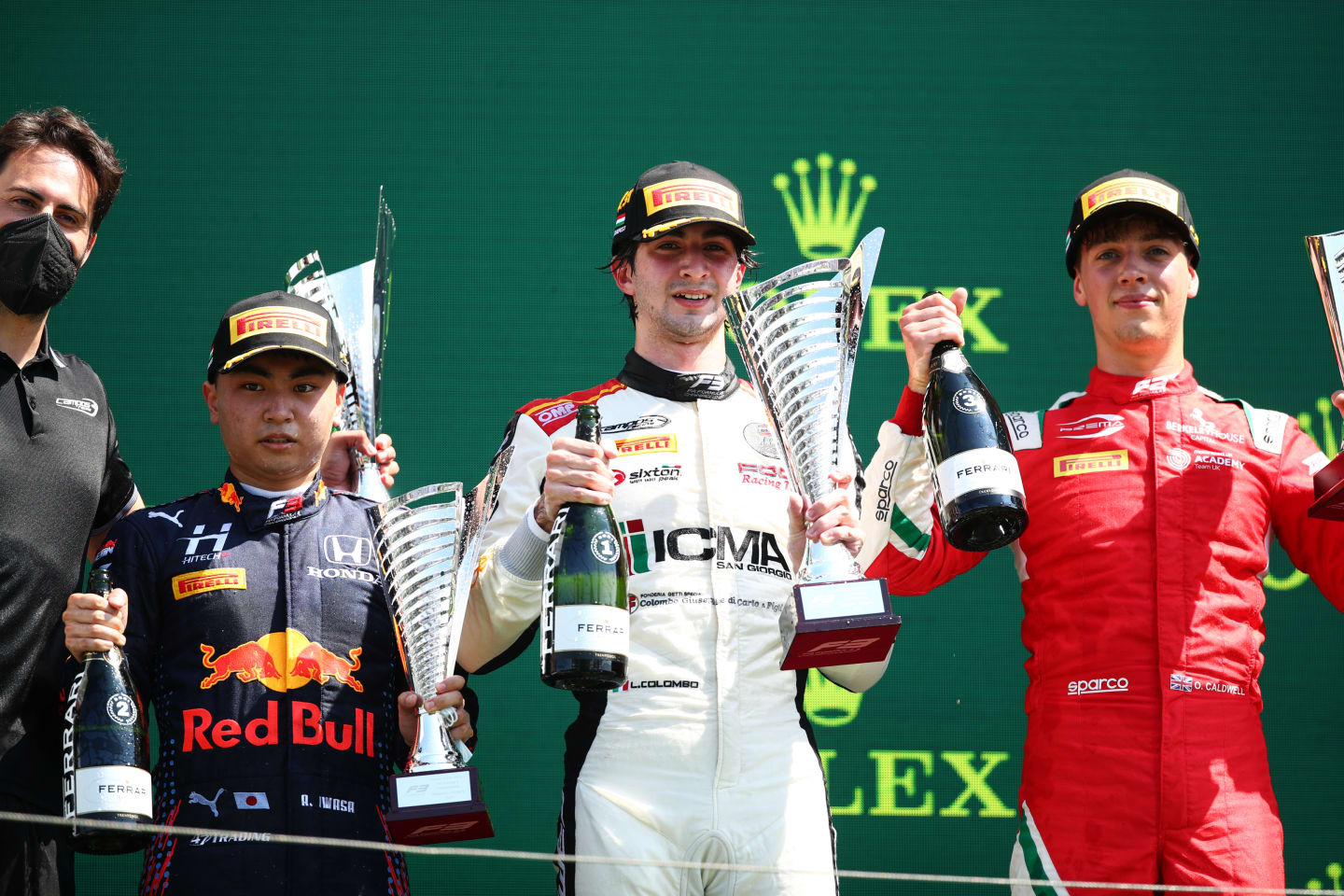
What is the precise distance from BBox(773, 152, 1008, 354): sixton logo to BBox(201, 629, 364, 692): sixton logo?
1.46m

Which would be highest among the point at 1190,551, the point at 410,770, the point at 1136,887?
the point at 1190,551

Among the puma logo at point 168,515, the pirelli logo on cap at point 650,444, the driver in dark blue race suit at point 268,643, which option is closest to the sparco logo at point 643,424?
the pirelli logo on cap at point 650,444

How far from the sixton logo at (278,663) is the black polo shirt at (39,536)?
12.1 inches

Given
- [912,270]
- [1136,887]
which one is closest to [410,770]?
[1136,887]

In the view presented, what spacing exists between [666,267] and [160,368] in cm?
132

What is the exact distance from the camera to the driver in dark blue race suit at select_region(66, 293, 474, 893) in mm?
1972

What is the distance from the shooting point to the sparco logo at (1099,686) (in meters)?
2.16

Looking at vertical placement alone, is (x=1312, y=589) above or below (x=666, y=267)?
below

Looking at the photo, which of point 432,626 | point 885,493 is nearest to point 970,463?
point 885,493

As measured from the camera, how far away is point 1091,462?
2.29 meters

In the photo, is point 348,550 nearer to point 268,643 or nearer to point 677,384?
point 268,643

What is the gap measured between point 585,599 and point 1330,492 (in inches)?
40.2

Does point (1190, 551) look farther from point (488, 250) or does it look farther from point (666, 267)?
point (488, 250)

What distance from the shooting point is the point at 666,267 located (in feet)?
7.23
